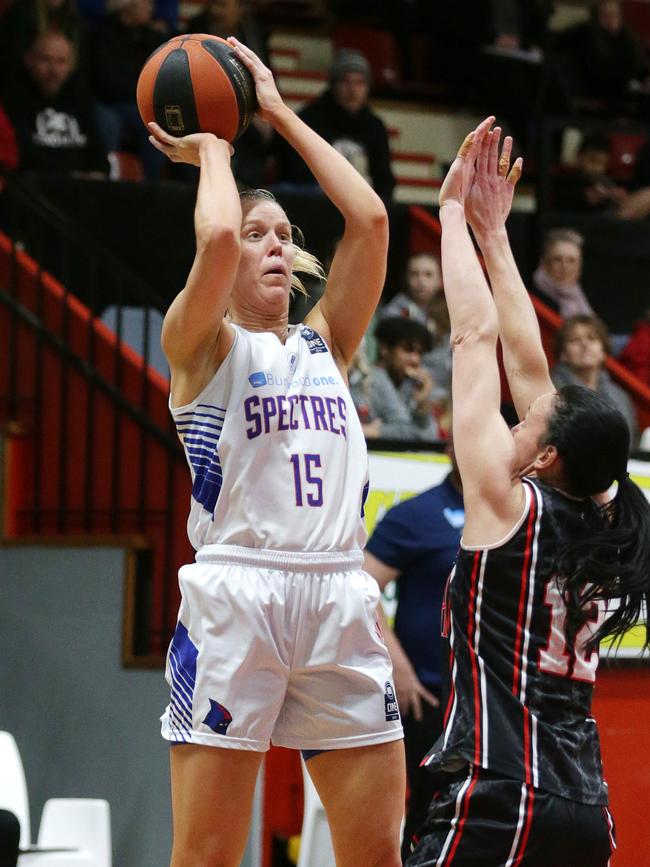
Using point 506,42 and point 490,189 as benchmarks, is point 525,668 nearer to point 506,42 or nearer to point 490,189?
point 490,189

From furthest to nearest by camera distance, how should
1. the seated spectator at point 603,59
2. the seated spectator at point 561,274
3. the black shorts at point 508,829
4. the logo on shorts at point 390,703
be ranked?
the seated spectator at point 603,59 < the seated spectator at point 561,274 < the logo on shorts at point 390,703 < the black shorts at point 508,829

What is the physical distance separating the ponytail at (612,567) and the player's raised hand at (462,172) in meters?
0.79

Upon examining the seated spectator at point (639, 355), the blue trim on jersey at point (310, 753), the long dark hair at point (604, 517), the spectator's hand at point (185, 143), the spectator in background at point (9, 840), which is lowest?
the spectator in background at point (9, 840)

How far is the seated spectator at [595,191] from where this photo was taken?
1009 centimetres

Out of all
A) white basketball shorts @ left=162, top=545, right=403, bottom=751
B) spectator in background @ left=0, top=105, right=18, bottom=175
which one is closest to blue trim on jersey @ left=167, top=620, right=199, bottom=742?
white basketball shorts @ left=162, top=545, right=403, bottom=751

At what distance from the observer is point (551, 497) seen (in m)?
2.97


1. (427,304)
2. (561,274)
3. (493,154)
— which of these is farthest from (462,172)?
(561,274)

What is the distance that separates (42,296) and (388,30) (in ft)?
21.9

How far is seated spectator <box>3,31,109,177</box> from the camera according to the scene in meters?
7.85

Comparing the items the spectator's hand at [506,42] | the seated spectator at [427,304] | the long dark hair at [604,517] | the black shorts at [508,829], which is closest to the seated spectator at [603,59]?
the spectator's hand at [506,42]

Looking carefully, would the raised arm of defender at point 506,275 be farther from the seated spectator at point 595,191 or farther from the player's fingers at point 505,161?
the seated spectator at point 595,191

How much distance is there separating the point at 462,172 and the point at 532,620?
109cm

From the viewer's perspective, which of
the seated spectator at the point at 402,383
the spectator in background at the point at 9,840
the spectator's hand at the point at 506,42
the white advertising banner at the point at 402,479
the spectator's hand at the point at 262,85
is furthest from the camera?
the spectator's hand at the point at 506,42

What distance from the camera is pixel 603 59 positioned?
11836 millimetres
